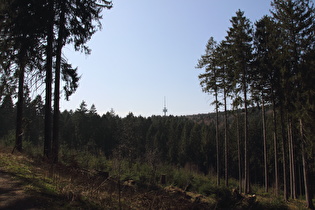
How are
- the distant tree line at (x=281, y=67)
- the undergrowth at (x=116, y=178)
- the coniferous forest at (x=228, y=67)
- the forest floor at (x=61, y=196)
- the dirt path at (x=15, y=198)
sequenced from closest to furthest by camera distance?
1. the dirt path at (x=15, y=198)
2. the forest floor at (x=61, y=196)
3. the undergrowth at (x=116, y=178)
4. the coniferous forest at (x=228, y=67)
5. the distant tree line at (x=281, y=67)

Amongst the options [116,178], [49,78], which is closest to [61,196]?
[116,178]

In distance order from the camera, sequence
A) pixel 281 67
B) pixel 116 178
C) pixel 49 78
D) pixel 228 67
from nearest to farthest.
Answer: pixel 116 178, pixel 49 78, pixel 281 67, pixel 228 67

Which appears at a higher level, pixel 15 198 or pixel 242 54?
pixel 242 54

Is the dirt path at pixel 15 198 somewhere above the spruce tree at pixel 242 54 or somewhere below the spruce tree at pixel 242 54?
below

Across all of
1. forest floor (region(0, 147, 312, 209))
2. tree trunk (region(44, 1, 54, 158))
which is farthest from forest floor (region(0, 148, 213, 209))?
tree trunk (region(44, 1, 54, 158))

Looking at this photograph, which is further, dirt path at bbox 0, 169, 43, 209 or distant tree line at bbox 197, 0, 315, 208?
distant tree line at bbox 197, 0, 315, 208

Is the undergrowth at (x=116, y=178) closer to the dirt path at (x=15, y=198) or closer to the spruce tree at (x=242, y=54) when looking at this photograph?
the dirt path at (x=15, y=198)

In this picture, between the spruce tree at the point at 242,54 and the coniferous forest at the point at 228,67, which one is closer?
the coniferous forest at the point at 228,67

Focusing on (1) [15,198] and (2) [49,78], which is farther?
(2) [49,78]

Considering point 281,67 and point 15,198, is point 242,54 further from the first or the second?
point 15,198

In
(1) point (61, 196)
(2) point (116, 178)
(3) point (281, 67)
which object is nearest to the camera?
(1) point (61, 196)

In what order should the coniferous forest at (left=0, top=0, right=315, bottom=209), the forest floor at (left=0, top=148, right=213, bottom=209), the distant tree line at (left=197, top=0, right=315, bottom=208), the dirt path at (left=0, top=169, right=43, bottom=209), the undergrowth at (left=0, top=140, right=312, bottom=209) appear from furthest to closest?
the distant tree line at (left=197, top=0, right=315, bottom=208) → the coniferous forest at (left=0, top=0, right=315, bottom=209) → the undergrowth at (left=0, top=140, right=312, bottom=209) → the forest floor at (left=0, top=148, right=213, bottom=209) → the dirt path at (left=0, top=169, right=43, bottom=209)

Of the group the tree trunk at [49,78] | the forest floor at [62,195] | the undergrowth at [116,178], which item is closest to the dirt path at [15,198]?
the forest floor at [62,195]

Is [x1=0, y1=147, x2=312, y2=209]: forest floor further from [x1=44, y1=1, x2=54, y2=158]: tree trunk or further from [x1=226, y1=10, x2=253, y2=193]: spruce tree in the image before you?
[x1=226, y1=10, x2=253, y2=193]: spruce tree
